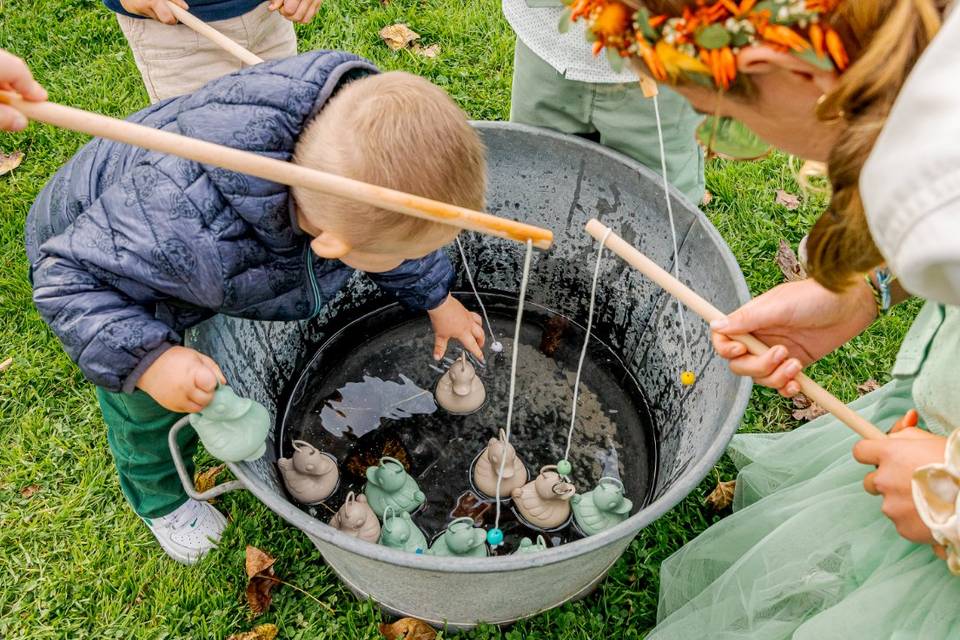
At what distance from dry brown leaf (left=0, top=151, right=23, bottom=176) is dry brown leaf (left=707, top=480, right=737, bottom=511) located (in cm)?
Result: 224

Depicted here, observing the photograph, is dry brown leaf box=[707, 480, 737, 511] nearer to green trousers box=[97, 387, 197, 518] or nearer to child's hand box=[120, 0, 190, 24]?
green trousers box=[97, 387, 197, 518]

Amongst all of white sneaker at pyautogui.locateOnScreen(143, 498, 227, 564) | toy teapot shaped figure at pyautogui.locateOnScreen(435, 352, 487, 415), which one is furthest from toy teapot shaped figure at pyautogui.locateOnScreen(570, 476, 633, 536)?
white sneaker at pyautogui.locateOnScreen(143, 498, 227, 564)

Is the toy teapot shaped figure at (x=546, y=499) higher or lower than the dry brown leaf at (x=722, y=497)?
higher

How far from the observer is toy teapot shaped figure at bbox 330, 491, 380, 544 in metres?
1.62

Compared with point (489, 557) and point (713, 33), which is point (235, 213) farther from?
point (713, 33)

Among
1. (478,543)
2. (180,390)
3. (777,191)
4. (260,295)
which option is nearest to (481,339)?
(478,543)

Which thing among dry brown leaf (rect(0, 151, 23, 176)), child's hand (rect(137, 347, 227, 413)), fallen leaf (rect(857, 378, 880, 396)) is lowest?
fallen leaf (rect(857, 378, 880, 396))

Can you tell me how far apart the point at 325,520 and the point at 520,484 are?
444mm

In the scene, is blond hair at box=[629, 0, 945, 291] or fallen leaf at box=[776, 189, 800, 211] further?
fallen leaf at box=[776, 189, 800, 211]

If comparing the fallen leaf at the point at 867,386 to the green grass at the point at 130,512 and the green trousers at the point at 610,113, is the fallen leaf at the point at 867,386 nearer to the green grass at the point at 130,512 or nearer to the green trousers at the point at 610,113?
the green grass at the point at 130,512

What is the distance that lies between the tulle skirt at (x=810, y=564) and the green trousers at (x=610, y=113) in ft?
2.27

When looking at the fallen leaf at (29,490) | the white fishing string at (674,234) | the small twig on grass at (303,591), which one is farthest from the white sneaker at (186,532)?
the white fishing string at (674,234)

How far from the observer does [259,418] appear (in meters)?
1.28

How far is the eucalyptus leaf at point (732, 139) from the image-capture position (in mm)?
1032
